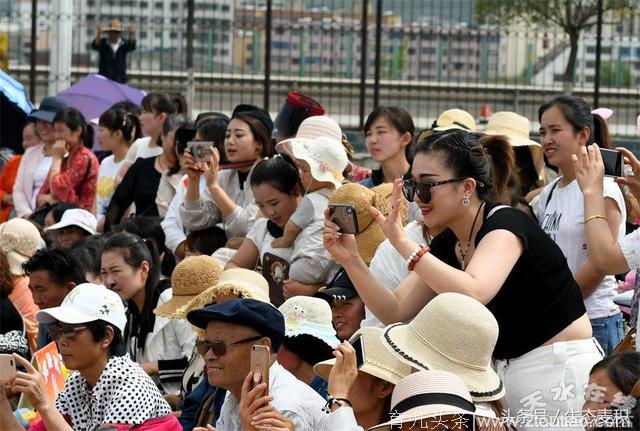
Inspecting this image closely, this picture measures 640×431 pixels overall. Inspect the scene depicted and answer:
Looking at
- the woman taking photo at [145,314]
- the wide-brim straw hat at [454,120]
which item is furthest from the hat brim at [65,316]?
the wide-brim straw hat at [454,120]

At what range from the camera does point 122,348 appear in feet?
18.4

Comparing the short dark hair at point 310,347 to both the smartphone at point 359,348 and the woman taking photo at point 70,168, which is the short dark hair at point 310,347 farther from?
the woman taking photo at point 70,168

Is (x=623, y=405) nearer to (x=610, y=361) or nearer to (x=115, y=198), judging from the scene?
(x=610, y=361)

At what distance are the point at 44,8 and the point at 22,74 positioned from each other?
0.79 metres

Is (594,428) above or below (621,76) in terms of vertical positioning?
below

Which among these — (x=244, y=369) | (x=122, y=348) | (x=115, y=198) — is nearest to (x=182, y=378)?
(x=122, y=348)

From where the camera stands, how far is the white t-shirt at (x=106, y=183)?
10.2 metres

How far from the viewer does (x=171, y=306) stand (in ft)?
21.0

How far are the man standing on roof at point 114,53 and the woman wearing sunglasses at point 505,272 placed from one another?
351 inches

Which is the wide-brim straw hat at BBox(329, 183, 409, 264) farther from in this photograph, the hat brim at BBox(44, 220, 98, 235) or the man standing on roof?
the man standing on roof

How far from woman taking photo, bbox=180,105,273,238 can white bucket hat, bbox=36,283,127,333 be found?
6.94 feet

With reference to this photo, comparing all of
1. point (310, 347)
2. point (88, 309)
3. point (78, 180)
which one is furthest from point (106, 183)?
point (310, 347)

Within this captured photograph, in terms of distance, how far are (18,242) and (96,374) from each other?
294 centimetres

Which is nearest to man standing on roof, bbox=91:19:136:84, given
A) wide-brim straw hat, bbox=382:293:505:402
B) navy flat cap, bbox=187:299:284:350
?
navy flat cap, bbox=187:299:284:350
